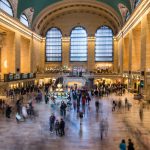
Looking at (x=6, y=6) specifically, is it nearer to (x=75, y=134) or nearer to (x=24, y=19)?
(x=24, y=19)

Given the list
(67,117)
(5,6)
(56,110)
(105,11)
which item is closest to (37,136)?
(67,117)

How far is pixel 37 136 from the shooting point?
13883 mm

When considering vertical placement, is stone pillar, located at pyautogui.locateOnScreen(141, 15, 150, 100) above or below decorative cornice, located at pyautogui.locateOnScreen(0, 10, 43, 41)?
below

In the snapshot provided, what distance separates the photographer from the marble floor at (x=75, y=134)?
40.1 ft

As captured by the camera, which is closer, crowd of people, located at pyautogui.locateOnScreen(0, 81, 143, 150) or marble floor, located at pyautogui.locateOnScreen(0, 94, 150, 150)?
marble floor, located at pyautogui.locateOnScreen(0, 94, 150, 150)

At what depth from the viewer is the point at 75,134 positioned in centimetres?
1432

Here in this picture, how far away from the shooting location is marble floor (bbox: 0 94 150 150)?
40.1ft

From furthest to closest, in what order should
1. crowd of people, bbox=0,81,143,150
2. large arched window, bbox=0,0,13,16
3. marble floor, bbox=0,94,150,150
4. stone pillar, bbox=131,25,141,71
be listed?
stone pillar, bbox=131,25,141,71
large arched window, bbox=0,0,13,16
crowd of people, bbox=0,81,143,150
marble floor, bbox=0,94,150,150

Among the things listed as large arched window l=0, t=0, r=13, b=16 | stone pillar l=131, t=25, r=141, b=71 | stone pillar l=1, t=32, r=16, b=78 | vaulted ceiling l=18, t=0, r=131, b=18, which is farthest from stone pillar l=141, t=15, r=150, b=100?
stone pillar l=1, t=32, r=16, b=78

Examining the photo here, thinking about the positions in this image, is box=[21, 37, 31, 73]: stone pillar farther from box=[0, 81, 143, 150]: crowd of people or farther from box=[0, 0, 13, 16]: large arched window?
box=[0, 81, 143, 150]: crowd of people

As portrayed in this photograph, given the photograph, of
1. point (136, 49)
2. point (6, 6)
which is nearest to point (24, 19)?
point (6, 6)

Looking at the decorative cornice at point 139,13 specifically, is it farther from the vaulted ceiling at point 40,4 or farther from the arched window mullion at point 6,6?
the arched window mullion at point 6,6

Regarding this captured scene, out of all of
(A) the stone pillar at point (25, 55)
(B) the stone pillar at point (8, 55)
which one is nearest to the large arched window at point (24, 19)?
(A) the stone pillar at point (25, 55)

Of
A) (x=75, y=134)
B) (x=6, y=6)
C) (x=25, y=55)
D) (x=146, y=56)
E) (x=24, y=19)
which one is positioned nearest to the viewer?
(x=75, y=134)
